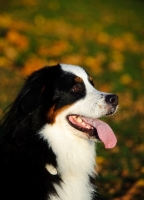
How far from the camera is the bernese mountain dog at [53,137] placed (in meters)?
5.09

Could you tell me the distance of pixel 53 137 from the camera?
205 inches

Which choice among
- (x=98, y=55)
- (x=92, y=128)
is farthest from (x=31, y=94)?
(x=98, y=55)

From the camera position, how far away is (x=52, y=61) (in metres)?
13.1

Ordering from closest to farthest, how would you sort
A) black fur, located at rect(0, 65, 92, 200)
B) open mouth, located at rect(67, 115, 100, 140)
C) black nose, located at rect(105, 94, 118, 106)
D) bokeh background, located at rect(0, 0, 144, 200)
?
black fur, located at rect(0, 65, 92, 200)
open mouth, located at rect(67, 115, 100, 140)
black nose, located at rect(105, 94, 118, 106)
bokeh background, located at rect(0, 0, 144, 200)

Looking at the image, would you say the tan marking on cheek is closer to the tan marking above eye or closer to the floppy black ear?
the floppy black ear

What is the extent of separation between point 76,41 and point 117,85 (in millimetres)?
3280

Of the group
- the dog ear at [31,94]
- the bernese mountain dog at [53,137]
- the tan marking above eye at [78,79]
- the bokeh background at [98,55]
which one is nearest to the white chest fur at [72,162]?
the bernese mountain dog at [53,137]

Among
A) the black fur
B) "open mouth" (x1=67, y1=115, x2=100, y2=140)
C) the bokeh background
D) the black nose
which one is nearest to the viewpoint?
the black fur

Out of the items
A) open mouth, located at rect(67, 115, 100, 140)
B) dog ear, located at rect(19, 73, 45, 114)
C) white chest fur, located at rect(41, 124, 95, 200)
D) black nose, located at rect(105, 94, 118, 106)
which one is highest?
dog ear, located at rect(19, 73, 45, 114)

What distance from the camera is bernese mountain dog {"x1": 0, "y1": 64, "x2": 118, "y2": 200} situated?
5.09 metres

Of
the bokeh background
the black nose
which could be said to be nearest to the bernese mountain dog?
the black nose

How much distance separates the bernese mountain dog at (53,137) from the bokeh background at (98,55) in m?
1.07

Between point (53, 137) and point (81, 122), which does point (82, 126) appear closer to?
point (81, 122)

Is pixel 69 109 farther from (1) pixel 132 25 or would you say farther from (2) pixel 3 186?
(1) pixel 132 25
